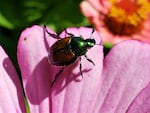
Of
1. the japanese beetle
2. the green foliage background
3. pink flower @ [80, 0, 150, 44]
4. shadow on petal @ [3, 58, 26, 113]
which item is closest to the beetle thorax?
the japanese beetle

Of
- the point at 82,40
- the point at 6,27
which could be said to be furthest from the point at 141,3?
the point at 82,40

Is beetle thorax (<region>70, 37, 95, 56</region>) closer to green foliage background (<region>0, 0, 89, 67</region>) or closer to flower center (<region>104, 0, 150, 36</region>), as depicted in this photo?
green foliage background (<region>0, 0, 89, 67</region>)

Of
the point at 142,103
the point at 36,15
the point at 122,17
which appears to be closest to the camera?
the point at 142,103

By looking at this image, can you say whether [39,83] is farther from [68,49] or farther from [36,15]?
[36,15]

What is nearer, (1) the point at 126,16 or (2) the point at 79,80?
(2) the point at 79,80

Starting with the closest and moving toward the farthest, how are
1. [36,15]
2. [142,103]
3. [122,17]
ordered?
[142,103]
[36,15]
[122,17]

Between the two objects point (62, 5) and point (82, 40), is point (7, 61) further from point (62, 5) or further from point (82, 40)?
point (62, 5)

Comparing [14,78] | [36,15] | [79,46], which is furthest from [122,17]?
[14,78]
